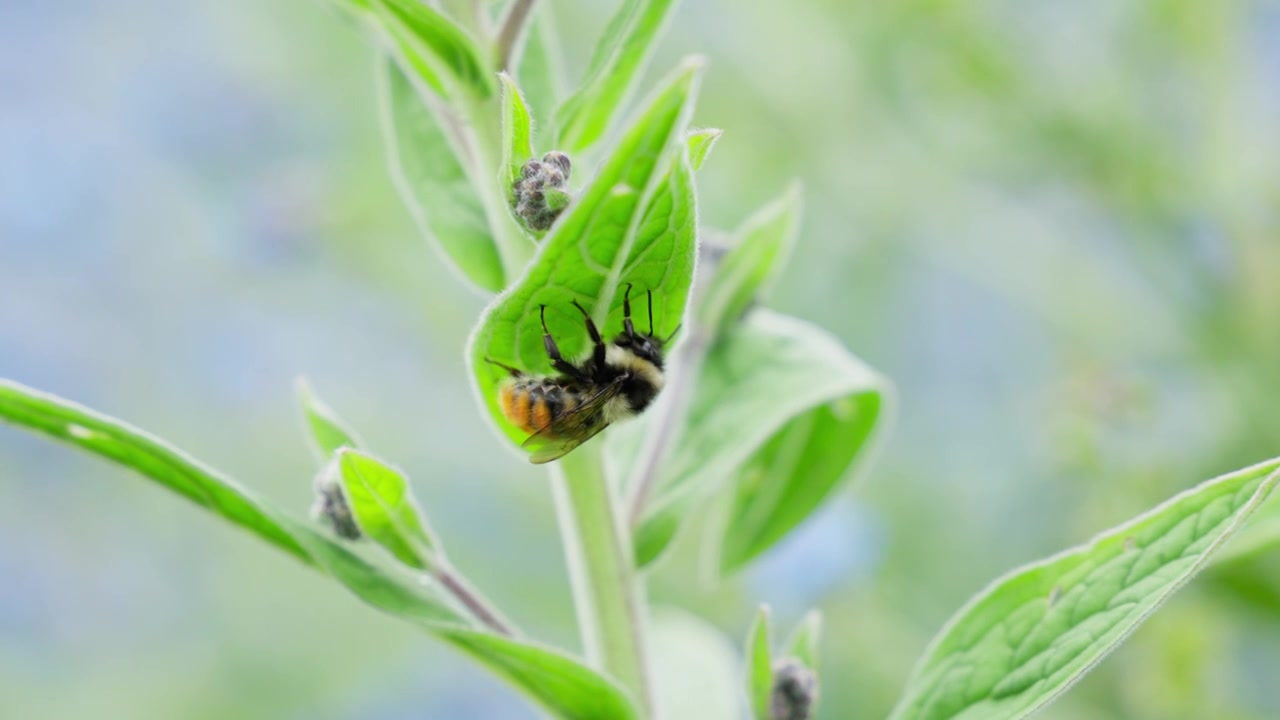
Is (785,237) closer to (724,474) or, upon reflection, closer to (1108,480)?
(724,474)

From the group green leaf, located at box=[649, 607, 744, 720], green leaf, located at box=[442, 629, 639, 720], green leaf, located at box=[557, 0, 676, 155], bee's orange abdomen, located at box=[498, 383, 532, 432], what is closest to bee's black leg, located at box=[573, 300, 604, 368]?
bee's orange abdomen, located at box=[498, 383, 532, 432]

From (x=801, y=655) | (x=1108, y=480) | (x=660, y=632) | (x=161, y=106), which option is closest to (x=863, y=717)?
(x=1108, y=480)

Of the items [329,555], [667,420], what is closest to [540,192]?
[329,555]

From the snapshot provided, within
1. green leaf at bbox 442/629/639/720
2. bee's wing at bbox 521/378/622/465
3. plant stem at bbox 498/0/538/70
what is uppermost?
plant stem at bbox 498/0/538/70

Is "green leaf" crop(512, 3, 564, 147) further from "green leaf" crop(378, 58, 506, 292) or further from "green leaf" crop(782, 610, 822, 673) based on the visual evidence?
"green leaf" crop(782, 610, 822, 673)

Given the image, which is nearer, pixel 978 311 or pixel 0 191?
pixel 978 311
